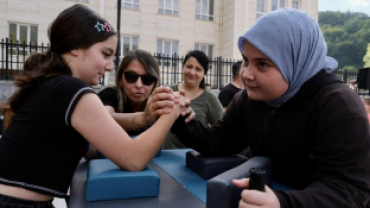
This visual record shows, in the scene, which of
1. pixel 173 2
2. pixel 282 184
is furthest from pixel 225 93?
pixel 173 2

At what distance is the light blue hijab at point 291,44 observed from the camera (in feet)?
3.33

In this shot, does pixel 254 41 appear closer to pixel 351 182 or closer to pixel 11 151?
pixel 351 182

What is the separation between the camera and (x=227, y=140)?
1.45 metres

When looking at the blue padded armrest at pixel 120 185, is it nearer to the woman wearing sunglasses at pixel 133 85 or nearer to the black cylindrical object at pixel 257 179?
the black cylindrical object at pixel 257 179

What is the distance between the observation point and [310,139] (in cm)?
100

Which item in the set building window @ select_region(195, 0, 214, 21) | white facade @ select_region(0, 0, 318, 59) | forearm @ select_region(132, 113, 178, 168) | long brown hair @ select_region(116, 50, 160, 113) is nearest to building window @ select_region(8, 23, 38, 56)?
white facade @ select_region(0, 0, 318, 59)

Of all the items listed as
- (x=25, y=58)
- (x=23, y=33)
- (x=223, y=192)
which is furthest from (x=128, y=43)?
(x=223, y=192)

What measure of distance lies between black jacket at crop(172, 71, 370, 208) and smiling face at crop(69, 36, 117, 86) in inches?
19.3

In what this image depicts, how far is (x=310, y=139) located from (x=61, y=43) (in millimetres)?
1167

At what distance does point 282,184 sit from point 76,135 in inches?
35.6

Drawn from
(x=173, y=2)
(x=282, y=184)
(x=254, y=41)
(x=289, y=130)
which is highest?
(x=173, y=2)

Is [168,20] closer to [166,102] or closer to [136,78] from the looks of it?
[136,78]

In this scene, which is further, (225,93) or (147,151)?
(225,93)

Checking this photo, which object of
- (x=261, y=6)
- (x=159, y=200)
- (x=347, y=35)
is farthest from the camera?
(x=347, y=35)
